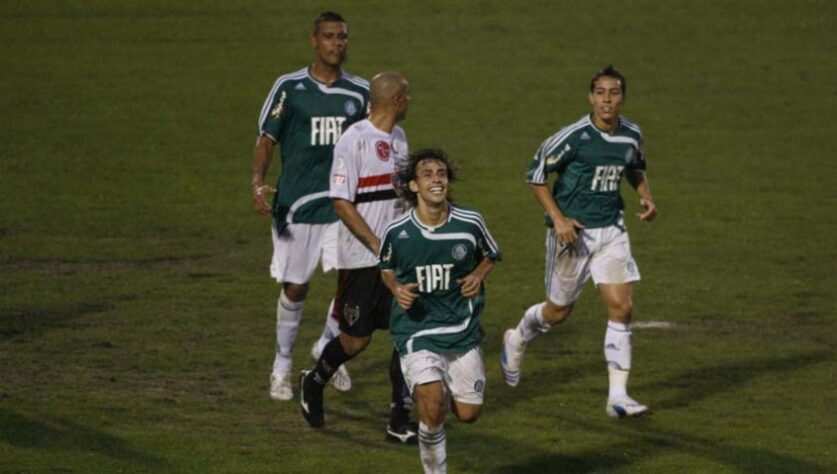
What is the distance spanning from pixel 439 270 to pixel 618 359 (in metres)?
2.75

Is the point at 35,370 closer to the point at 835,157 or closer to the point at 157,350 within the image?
the point at 157,350

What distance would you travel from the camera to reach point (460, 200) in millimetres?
22188

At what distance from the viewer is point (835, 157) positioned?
2466 cm

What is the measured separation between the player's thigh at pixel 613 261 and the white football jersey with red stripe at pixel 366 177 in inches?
65.5

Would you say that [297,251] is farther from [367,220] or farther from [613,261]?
[613,261]

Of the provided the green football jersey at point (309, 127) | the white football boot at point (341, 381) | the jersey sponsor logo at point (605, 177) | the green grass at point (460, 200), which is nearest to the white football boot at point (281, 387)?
the green grass at point (460, 200)

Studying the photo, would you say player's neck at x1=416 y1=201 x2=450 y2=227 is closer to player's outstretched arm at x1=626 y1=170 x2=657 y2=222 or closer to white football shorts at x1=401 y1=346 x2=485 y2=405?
white football shorts at x1=401 y1=346 x2=485 y2=405

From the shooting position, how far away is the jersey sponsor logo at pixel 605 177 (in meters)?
12.8

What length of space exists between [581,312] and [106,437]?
596 cm

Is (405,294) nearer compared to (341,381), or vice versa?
(405,294)

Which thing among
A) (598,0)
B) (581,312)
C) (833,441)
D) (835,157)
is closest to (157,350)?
(581,312)

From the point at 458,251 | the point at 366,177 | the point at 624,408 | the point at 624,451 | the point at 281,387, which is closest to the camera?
the point at 458,251

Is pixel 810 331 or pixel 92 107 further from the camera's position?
pixel 92 107

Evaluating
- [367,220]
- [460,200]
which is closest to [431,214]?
[367,220]
